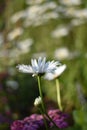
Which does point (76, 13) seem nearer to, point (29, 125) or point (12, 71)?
point (12, 71)

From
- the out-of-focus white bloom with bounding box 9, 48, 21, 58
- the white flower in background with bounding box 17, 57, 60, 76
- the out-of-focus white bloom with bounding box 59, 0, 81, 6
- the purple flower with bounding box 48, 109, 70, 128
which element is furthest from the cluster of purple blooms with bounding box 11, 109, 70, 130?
the out-of-focus white bloom with bounding box 59, 0, 81, 6

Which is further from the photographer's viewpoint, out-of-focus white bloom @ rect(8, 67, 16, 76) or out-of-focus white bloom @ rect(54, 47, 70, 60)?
out-of-focus white bloom @ rect(54, 47, 70, 60)

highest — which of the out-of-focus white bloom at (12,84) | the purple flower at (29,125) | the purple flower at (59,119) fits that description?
the purple flower at (29,125)

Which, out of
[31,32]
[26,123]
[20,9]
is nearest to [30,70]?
[26,123]

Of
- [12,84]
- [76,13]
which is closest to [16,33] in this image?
[76,13]

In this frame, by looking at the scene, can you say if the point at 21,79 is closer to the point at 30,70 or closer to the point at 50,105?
the point at 50,105

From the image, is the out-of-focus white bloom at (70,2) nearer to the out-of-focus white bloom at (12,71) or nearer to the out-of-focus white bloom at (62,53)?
the out-of-focus white bloom at (62,53)

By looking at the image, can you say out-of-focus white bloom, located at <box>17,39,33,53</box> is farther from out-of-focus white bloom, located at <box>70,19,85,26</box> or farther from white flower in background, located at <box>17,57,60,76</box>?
white flower in background, located at <box>17,57,60,76</box>

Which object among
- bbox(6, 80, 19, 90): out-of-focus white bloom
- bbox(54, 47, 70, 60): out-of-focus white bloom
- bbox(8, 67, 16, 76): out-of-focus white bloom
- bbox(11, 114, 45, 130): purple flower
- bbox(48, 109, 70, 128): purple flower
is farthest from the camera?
bbox(54, 47, 70, 60): out-of-focus white bloom

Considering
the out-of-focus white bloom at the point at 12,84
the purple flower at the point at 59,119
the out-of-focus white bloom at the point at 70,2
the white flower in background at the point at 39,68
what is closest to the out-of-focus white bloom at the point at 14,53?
the out-of-focus white bloom at the point at 70,2
